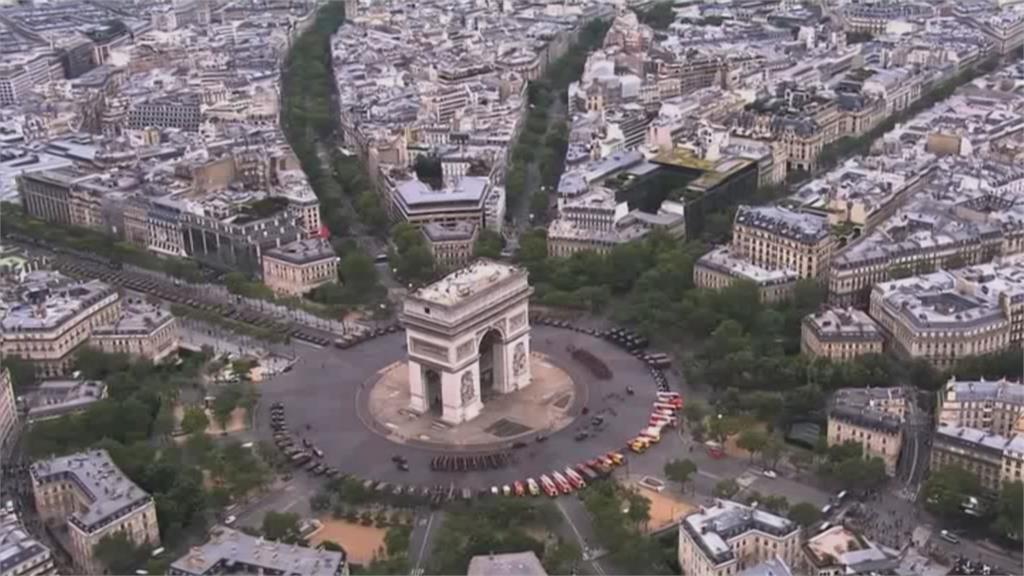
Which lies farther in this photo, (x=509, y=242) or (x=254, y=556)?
(x=509, y=242)

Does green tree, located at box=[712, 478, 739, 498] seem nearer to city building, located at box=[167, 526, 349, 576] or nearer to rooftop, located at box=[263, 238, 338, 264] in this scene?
city building, located at box=[167, 526, 349, 576]

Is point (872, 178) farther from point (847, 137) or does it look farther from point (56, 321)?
point (56, 321)

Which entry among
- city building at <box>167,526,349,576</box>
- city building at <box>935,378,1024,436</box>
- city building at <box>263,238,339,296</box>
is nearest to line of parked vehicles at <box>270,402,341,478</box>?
city building at <box>167,526,349,576</box>

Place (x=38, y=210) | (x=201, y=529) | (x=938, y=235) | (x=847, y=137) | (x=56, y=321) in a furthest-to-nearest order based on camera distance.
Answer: (x=847, y=137), (x=38, y=210), (x=938, y=235), (x=56, y=321), (x=201, y=529)

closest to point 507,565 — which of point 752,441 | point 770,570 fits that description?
point 770,570

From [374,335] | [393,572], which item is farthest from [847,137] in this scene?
[393,572]

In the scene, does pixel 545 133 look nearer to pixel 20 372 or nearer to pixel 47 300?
pixel 47 300

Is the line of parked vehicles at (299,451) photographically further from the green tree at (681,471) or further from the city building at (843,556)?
the city building at (843,556)

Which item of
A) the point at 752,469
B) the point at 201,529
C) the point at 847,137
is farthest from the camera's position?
the point at 847,137
